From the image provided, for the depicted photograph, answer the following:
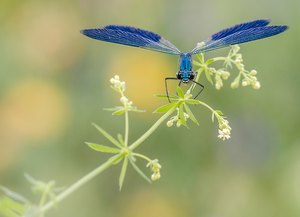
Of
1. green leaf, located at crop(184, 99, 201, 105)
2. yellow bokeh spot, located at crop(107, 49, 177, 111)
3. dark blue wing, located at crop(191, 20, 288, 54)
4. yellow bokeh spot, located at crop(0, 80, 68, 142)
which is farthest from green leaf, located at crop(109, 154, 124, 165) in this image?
yellow bokeh spot, located at crop(107, 49, 177, 111)

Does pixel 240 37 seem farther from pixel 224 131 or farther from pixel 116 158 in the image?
pixel 116 158

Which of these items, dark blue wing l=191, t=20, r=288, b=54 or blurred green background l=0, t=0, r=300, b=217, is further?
blurred green background l=0, t=0, r=300, b=217

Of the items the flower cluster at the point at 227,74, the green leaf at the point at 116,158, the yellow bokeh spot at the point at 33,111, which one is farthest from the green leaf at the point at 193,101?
the yellow bokeh spot at the point at 33,111

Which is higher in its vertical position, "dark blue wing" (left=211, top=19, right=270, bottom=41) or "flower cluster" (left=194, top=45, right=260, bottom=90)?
"dark blue wing" (left=211, top=19, right=270, bottom=41)

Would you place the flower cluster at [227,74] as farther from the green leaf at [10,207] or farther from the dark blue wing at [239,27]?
the green leaf at [10,207]

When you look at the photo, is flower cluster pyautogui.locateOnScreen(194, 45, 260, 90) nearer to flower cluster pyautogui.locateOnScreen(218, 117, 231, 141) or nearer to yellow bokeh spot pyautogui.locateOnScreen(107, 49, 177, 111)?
flower cluster pyautogui.locateOnScreen(218, 117, 231, 141)

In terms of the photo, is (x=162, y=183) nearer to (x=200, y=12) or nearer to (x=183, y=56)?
(x=200, y=12)
